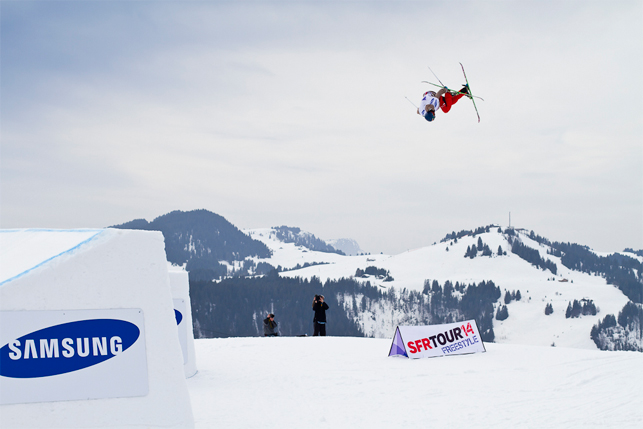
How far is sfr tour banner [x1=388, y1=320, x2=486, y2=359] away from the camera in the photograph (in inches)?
428

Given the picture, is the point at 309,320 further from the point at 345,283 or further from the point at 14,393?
the point at 14,393

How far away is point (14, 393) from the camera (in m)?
3.67

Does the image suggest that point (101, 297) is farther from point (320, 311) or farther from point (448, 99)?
point (320, 311)

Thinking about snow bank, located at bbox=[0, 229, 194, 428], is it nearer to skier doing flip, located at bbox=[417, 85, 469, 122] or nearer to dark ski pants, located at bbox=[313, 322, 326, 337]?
skier doing flip, located at bbox=[417, 85, 469, 122]

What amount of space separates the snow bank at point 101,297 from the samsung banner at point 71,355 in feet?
0.08

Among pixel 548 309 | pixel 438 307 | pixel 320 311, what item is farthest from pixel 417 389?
pixel 548 309

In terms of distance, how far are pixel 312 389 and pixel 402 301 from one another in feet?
583

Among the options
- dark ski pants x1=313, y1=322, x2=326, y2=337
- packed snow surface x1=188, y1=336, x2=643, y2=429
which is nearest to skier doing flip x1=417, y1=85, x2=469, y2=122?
packed snow surface x1=188, y1=336, x2=643, y2=429

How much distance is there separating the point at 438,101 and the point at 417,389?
17.5ft

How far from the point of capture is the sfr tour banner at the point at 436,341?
10.9 meters

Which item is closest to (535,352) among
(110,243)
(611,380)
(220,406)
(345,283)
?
(611,380)

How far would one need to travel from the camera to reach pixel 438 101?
30.3ft

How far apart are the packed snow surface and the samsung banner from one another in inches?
78.1

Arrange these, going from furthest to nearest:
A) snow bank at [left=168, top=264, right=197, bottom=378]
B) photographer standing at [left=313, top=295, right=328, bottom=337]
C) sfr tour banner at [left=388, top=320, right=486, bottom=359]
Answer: photographer standing at [left=313, top=295, right=328, bottom=337] < sfr tour banner at [left=388, top=320, right=486, bottom=359] < snow bank at [left=168, top=264, right=197, bottom=378]
